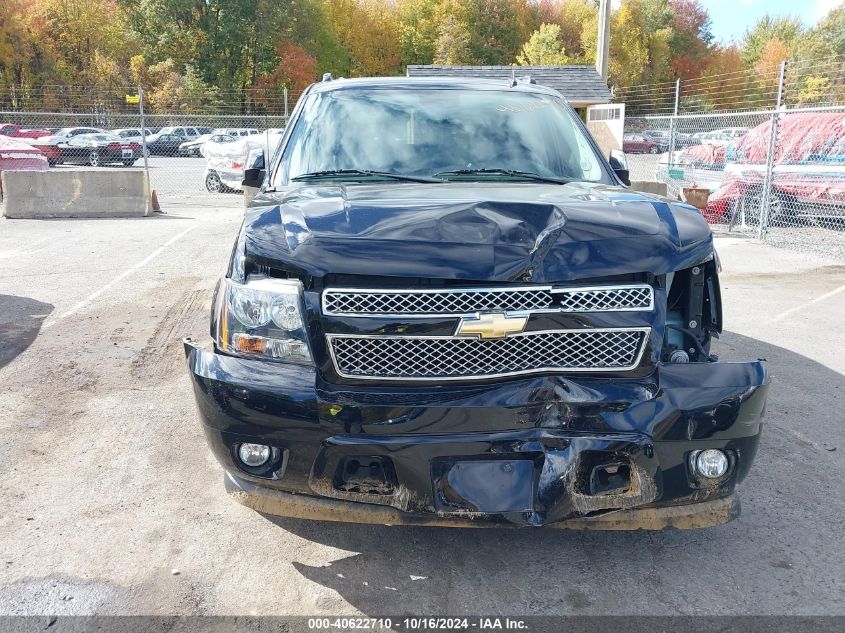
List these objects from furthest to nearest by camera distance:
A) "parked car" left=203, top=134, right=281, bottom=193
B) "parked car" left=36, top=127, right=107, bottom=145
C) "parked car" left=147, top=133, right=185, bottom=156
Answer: "parked car" left=147, top=133, right=185, bottom=156 → "parked car" left=36, top=127, right=107, bottom=145 → "parked car" left=203, top=134, right=281, bottom=193

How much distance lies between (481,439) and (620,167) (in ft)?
8.04

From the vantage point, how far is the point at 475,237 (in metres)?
2.59

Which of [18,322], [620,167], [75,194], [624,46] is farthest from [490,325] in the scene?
[624,46]

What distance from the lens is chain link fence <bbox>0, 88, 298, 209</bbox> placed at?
18438 mm

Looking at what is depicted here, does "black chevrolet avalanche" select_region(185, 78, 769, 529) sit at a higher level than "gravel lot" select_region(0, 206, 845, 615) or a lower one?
higher

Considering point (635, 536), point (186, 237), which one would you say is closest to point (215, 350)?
point (635, 536)

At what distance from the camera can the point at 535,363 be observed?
2.59m

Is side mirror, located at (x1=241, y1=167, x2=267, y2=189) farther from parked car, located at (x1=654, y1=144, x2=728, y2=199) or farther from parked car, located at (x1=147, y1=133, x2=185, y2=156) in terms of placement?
parked car, located at (x1=147, y1=133, x2=185, y2=156)

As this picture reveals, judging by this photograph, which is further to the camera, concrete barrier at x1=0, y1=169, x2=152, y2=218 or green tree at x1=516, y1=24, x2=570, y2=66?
green tree at x1=516, y1=24, x2=570, y2=66

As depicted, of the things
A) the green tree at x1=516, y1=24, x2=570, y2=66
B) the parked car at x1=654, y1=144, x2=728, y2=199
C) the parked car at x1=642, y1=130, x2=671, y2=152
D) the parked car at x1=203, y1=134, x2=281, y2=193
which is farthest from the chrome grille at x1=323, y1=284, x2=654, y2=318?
the green tree at x1=516, y1=24, x2=570, y2=66

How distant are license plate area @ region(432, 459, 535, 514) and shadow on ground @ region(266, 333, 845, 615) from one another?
0.43m

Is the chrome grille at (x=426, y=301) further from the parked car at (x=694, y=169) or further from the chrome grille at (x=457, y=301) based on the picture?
the parked car at (x=694, y=169)

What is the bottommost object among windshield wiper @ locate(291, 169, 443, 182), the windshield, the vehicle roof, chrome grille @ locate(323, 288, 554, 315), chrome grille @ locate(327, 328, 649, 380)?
chrome grille @ locate(327, 328, 649, 380)

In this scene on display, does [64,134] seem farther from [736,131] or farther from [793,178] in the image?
[793,178]
